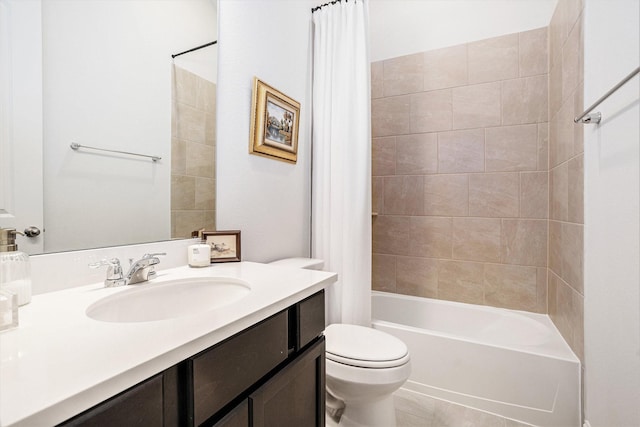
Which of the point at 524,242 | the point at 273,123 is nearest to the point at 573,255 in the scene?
the point at 524,242

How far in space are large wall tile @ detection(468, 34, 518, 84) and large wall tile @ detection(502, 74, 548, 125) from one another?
0.08 metres

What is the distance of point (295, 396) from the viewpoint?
2.84 feet

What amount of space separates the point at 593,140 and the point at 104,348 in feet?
5.91

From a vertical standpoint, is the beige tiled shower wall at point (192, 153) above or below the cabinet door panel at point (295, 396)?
above

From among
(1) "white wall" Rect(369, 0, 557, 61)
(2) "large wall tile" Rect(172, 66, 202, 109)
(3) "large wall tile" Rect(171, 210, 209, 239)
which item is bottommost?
(3) "large wall tile" Rect(171, 210, 209, 239)

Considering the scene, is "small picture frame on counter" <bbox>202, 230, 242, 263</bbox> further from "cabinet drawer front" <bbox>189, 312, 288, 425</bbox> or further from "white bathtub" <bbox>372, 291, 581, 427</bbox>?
"white bathtub" <bbox>372, 291, 581, 427</bbox>

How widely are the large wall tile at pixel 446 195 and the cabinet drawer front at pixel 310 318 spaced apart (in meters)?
1.66

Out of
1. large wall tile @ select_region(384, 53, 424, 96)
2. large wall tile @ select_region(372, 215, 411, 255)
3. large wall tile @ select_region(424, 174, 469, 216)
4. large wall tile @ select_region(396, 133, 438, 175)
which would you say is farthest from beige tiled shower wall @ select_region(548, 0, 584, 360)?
large wall tile @ select_region(372, 215, 411, 255)

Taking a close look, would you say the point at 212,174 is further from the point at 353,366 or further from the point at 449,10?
the point at 449,10

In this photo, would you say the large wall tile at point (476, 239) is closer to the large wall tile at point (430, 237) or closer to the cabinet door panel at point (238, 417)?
the large wall tile at point (430, 237)

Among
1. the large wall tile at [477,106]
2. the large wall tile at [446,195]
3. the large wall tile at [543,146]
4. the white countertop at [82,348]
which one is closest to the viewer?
the white countertop at [82,348]

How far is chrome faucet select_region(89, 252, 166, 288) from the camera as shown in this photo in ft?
3.02

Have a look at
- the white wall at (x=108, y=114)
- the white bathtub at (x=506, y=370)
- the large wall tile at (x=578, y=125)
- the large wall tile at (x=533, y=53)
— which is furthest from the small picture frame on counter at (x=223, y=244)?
the large wall tile at (x=533, y=53)

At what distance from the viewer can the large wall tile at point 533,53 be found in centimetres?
207
